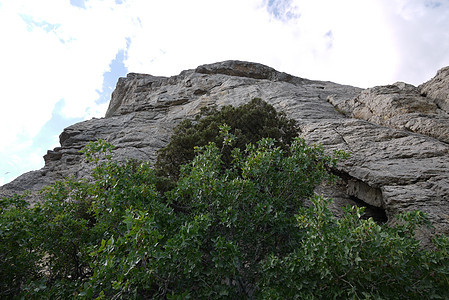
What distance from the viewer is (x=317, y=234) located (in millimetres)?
3799

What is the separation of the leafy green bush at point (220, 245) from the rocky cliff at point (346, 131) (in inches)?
131

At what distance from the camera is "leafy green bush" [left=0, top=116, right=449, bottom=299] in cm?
349

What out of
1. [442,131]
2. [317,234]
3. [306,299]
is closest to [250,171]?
[317,234]

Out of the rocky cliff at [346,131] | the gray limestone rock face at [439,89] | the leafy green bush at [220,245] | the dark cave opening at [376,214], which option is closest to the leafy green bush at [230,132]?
the rocky cliff at [346,131]

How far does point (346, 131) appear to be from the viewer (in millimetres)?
12062

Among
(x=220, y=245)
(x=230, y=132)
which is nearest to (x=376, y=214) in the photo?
(x=220, y=245)

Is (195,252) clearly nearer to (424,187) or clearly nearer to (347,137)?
(424,187)

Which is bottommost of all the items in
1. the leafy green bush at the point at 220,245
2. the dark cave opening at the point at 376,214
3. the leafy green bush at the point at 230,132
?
the dark cave opening at the point at 376,214

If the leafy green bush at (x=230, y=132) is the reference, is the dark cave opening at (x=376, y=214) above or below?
below

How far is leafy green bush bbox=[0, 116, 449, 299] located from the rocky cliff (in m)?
3.33

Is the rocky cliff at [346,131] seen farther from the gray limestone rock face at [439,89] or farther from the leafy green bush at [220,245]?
the leafy green bush at [220,245]

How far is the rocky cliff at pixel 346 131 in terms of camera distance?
7.90 metres

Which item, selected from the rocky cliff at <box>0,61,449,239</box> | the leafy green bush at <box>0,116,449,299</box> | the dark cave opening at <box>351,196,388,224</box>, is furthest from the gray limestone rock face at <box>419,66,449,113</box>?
the leafy green bush at <box>0,116,449,299</box>

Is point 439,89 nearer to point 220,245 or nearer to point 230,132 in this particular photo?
point 230,132
